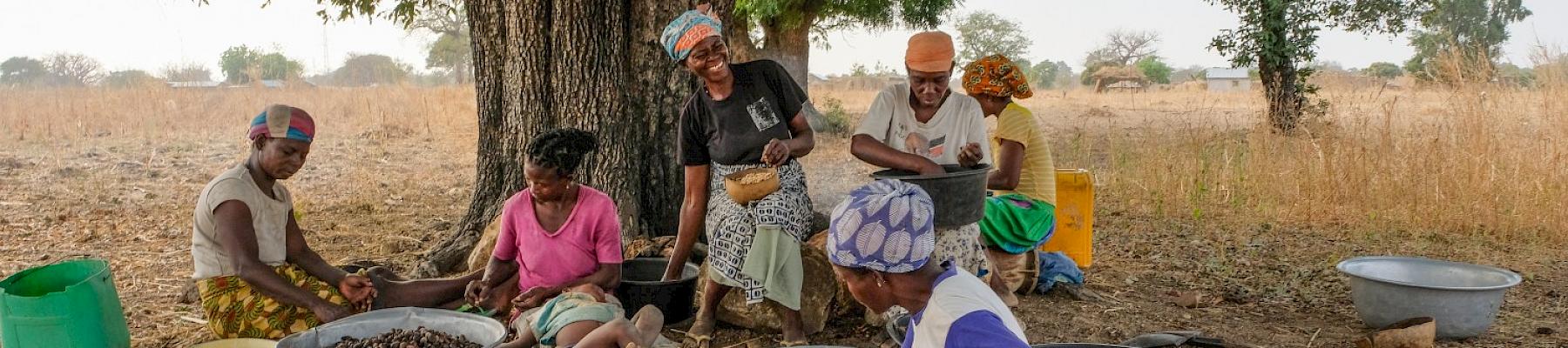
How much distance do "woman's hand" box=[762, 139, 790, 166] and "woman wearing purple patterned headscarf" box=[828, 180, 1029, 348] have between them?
1.51m

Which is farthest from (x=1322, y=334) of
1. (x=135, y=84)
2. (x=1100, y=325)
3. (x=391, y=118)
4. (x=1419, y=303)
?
(x=135, y=84)

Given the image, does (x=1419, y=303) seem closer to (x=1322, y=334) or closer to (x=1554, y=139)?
(x=1322, y=334)

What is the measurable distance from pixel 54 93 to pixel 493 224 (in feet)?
45.4

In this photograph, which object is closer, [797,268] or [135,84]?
[797,268]

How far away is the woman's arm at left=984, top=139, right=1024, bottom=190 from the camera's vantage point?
3953 mm

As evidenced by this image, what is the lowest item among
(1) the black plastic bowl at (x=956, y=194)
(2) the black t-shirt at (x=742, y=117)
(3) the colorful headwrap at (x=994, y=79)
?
(1) the black plastic bowl at (x=956, y=194)

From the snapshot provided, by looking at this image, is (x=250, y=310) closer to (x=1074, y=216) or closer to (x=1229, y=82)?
(x=1074, y=216)

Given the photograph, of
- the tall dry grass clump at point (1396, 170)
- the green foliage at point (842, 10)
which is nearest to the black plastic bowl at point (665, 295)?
the tall dry grass clump at point (1396, 170)

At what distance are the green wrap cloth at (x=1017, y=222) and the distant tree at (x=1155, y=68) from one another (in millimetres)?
36005

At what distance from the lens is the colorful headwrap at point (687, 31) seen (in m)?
3.45

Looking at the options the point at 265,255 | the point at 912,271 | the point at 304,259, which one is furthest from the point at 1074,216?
the point at 265,255

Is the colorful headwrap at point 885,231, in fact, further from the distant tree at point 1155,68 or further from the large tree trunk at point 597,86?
the distant tree at point 1155,68

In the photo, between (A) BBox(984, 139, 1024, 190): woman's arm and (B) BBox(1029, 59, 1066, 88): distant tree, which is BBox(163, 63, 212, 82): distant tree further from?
(B) BBox(1029, 59, 1066, 88): distant tree

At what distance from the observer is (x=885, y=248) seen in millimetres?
1852
